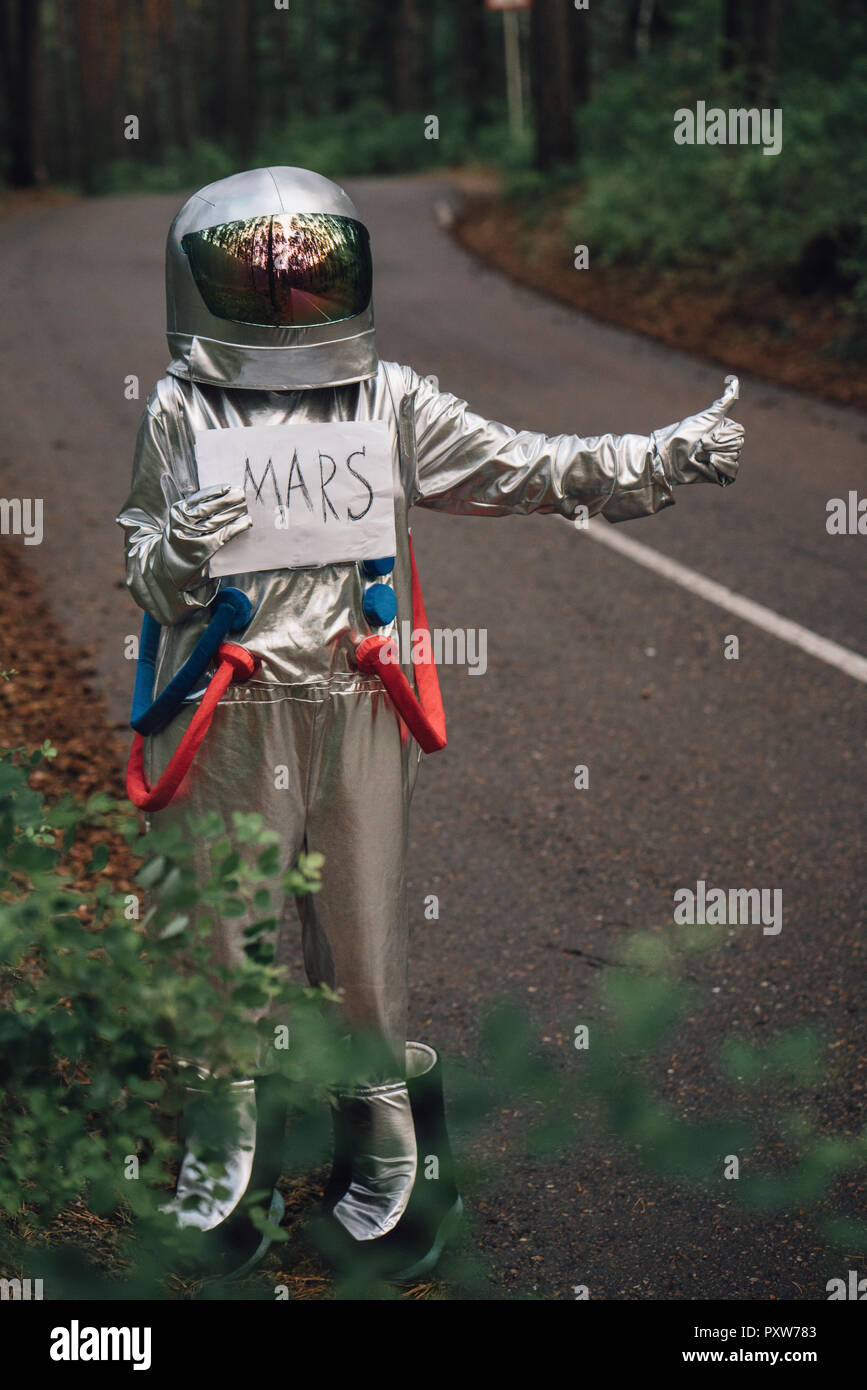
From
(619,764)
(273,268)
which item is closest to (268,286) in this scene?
(273,268)

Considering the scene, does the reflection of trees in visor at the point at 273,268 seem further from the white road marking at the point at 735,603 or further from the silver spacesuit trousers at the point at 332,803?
the white road marking at the point at 735,603

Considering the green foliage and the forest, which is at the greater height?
the forest

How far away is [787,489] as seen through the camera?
8594mm

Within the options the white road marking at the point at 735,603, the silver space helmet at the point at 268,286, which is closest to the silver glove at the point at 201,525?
the silver space helmet at the point at 268,286

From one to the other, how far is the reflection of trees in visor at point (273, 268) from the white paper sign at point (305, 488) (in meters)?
0.21

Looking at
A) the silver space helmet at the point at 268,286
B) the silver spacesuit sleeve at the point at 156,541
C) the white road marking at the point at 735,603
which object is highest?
the silver space helmet at the point at 268,286

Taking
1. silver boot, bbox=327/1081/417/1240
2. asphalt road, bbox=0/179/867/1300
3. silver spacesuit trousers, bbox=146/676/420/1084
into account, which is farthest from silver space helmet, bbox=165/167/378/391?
asphalt road, bbox=0/179/867/1300

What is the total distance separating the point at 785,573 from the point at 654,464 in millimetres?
4726

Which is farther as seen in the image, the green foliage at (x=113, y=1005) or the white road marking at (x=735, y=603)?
the white road marking at (x=735, y=603)

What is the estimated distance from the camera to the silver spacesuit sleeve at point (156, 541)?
248cm

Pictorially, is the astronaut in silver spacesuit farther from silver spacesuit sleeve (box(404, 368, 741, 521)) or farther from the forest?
the forest

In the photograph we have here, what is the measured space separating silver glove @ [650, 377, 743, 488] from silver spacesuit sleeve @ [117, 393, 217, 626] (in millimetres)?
933

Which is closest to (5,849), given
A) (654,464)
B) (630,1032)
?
(654,464)

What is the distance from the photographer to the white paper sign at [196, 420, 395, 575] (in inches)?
99.3
